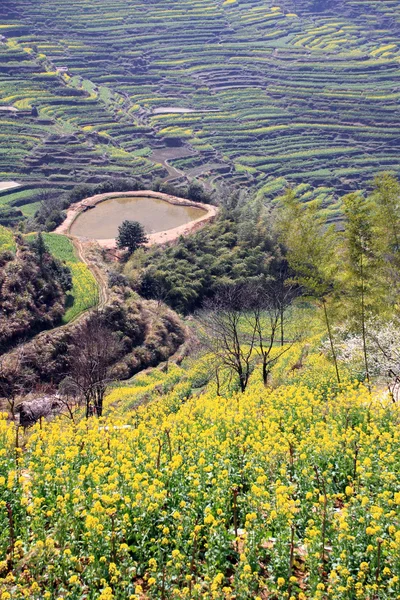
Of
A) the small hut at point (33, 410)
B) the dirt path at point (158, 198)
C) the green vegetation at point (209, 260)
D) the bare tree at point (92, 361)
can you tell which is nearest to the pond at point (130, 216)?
the dirt path at point (158, 198)

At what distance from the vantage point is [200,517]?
8.29 m

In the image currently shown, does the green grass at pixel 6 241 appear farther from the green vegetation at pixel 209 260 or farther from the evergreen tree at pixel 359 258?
the evergreen tree at pixel 359 258

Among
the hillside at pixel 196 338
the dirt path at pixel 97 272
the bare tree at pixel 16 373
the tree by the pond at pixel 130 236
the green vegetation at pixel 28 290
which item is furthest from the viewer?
the tree by the pond at pixel 130 236

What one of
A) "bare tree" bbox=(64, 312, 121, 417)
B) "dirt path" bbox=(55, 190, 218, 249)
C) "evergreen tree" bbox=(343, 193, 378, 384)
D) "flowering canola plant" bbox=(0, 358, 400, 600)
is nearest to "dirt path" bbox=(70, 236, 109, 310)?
"dirt path" bbox=(55, 190, 218, 249)

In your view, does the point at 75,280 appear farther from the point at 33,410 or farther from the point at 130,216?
the point at 130,216

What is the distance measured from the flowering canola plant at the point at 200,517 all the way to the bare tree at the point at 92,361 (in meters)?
9.14

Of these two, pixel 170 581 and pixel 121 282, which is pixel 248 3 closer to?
pixel 121 282

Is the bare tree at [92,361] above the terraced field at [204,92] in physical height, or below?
below

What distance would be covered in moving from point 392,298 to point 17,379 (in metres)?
16.6

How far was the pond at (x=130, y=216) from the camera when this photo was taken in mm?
48812

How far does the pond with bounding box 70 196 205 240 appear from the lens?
4881cm

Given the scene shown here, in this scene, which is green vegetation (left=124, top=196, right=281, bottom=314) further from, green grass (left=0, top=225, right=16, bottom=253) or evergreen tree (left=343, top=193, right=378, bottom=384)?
evergreen tree (left=343, top=193, right=378, bottom=384)

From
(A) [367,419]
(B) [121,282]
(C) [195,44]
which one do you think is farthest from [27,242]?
(C) [195,44]

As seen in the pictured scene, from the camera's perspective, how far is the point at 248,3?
486ft
